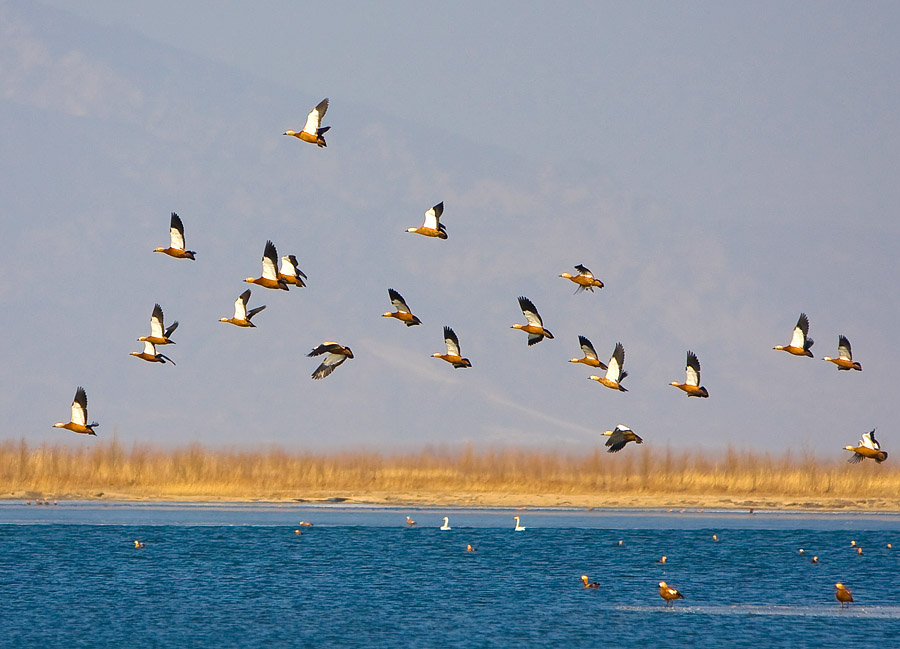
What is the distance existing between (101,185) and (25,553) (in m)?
133

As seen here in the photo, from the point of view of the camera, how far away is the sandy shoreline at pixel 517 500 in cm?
6209

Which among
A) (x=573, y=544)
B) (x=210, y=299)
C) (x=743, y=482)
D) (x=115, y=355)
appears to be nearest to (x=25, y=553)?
(x=573, y=544)

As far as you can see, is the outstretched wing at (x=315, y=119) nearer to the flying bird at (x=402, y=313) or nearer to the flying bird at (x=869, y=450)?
the flying bird at (x=402, y=313)

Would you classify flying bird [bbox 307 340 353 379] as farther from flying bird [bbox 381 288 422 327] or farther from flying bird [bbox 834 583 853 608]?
flying bird [bbox 834 583 853 608]

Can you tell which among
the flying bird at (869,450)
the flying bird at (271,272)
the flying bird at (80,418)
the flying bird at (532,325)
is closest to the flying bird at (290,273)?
the flying bird at (271,272)

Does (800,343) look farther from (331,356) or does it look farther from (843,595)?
(331,356)

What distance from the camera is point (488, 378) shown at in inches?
5640

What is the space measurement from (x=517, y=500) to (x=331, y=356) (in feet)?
109

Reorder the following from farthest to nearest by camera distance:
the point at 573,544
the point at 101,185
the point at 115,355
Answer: the point at 101,185 < the point at 115,355 < the point at 573,544

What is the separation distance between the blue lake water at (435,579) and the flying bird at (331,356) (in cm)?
542

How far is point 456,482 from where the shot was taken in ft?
226

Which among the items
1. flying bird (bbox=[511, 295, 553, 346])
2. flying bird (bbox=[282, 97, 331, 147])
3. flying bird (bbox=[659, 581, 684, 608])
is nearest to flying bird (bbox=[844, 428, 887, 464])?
flying bird (bbox=[659, 581, 684, 608])

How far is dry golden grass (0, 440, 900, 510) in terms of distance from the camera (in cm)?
6431

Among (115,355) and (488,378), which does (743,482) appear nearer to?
(488,378)
